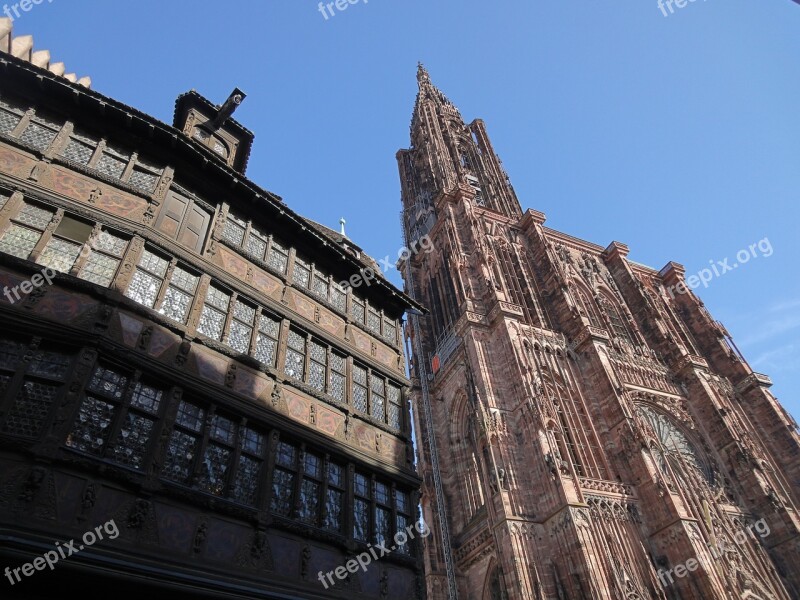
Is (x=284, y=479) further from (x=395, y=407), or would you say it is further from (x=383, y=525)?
(x=395, y=407)

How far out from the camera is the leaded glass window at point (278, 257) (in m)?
11.4

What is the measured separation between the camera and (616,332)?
32562mm

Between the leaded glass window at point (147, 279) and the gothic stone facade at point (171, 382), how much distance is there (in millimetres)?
35

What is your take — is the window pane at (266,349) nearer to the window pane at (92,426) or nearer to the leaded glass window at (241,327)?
the leaded glass window at (241,327)

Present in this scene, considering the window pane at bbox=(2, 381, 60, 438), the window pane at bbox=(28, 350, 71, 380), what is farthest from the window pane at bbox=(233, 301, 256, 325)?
the window pane at bbox=(2, 381, 60, 438)

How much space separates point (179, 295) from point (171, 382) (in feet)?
5.75

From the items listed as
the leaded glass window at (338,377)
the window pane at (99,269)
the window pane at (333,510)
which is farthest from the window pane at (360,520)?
the window pane at (99,269)

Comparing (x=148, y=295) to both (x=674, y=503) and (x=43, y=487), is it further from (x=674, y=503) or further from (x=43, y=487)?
(x=674, y=503)

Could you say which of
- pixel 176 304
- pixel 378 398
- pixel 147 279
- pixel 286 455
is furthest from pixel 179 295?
pixel 378 398

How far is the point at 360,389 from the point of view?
11.4 m

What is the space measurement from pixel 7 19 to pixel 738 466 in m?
32.4

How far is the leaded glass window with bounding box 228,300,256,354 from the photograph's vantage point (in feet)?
30.9

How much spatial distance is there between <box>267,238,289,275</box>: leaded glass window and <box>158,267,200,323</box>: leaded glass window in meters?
2.12

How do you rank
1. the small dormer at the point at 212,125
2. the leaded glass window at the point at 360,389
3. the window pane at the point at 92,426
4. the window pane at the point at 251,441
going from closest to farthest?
1. the window pane at the point at 92,426
2. the window pane at the point at 251,441
3. the leaded glass window at the point at 360,389
4. the small dormer at the point at 212,125
